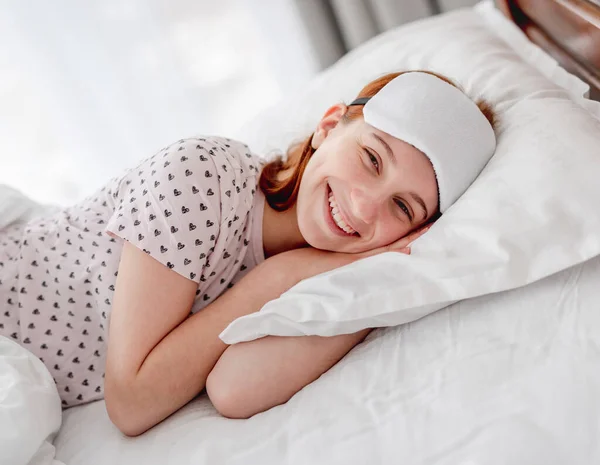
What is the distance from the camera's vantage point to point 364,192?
1022 mm

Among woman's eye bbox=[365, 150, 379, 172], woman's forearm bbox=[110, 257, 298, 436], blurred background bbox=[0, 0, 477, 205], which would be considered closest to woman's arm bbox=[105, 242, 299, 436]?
woman's forearm bbox=[110, 257, 298, 436]

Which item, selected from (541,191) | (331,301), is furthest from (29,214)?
(541,191)

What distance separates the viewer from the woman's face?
3.35 feet

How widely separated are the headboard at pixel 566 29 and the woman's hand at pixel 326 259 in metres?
0.46

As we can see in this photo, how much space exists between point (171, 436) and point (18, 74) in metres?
1.52

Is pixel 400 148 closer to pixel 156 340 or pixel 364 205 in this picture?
pixel 364 205

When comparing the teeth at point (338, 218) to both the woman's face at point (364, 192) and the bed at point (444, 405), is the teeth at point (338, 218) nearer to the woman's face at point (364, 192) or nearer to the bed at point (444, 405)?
the woman's face at point (364, 192)

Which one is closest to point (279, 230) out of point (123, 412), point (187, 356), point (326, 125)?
point (326, 125)

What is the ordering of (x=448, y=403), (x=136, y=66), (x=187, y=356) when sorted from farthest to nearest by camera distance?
(x=136, y=66) → (x=187, y=356) → (x=448, y=403)

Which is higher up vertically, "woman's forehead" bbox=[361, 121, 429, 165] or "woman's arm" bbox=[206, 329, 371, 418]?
"woman's forehead" bbox=[361, 121, 429, 165]

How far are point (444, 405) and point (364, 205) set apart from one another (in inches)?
14.4

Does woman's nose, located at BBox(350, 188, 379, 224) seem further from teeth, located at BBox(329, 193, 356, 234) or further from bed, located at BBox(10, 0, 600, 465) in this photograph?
bed, located at BBox(10, 0, 600, 465)

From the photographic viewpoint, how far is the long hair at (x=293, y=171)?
116cm

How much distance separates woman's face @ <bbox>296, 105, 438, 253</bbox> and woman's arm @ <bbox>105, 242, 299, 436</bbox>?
0.15 m
